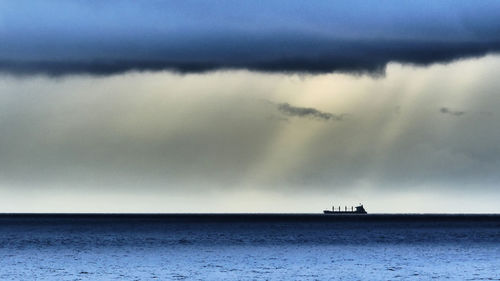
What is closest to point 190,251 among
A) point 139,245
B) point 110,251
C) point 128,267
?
point 110,251

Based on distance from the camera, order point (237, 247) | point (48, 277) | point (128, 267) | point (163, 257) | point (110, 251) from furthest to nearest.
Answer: point (237, 247)
point (110, 251)
point (163, 257)
point (128, 267)
point (48, 277)

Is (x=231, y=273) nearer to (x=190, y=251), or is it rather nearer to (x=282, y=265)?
(x=282, y=265)

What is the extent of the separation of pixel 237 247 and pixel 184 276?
52435mm

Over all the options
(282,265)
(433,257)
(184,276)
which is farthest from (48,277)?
(433,257)

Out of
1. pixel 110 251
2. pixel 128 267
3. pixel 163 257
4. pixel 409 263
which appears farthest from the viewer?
pixel 110 251

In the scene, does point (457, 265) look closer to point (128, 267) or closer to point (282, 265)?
point (282, 265)

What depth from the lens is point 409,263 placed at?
10975 centimetres

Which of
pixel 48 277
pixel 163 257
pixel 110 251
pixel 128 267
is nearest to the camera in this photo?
pixel 48 277

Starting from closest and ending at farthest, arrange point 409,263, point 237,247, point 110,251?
point 409,263, point 110,251, point 237,247

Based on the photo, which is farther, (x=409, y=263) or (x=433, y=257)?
(x=433, y=257)

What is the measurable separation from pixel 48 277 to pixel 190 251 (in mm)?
43477

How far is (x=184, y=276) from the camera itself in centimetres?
9206

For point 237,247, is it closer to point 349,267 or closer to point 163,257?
point 163,257

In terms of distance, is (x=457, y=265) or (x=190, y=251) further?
(x=190, y=251)
